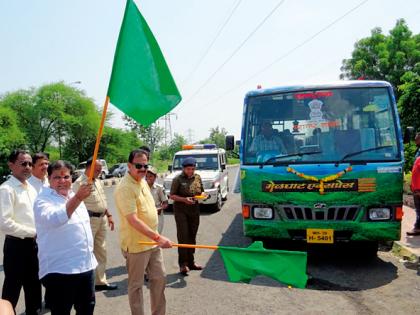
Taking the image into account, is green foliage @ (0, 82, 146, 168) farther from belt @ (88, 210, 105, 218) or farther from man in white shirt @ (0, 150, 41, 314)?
man in white shirt @ (0, 150, 41, 314)

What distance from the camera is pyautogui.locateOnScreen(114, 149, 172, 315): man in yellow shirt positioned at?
3.68 m

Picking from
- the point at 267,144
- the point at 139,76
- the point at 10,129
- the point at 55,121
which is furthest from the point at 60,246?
the point at 55,121

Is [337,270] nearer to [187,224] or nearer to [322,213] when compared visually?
[322,213]

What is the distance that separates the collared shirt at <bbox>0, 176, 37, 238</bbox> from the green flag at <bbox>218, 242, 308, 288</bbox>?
1.93 metres

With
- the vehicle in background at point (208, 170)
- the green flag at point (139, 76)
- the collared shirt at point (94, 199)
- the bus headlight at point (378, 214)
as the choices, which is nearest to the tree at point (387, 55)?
the vehicle in background at point (208, 170)

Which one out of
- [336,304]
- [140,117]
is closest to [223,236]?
[336,304]

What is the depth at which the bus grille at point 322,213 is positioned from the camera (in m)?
5.61

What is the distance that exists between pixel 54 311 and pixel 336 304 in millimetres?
3053

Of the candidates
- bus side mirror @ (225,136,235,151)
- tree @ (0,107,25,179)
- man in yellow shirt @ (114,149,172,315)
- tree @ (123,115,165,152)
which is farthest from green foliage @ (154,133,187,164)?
man in yellow shirt @ (114,149,172,315)

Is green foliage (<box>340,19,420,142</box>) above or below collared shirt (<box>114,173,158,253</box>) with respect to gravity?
above

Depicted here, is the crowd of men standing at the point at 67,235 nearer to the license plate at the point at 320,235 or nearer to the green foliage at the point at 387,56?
the license plate at the point at 320,235

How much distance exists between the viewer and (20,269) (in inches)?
159

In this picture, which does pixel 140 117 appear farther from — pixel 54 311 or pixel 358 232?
pixel 358 232

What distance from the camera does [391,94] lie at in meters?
6.08
